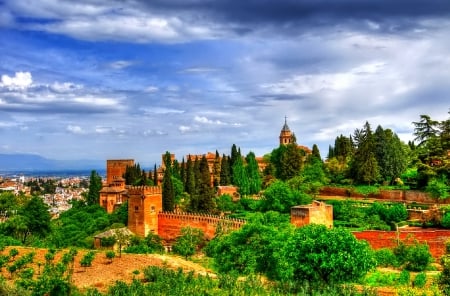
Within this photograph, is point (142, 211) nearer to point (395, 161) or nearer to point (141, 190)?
point (141, 190)

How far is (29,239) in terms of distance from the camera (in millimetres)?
38438

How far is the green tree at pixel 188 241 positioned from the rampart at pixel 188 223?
0.77m

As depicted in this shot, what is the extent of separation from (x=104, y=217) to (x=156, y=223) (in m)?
5.81

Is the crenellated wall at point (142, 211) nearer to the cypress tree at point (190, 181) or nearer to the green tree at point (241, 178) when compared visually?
the cypress tree at point (190, 181)

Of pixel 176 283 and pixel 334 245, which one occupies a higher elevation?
pixel 334 245

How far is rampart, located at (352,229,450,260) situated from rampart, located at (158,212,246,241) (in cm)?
949

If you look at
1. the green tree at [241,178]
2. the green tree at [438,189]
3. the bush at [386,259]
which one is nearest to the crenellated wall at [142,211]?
the green tree at [241,178]

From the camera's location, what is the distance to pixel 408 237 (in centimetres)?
3098

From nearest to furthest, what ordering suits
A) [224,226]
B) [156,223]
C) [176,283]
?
[176,283] → [224,226] → [156,223]

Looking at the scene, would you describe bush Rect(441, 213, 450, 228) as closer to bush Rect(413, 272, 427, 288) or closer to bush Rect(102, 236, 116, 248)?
bush Rect(413, 272, 427, 288)

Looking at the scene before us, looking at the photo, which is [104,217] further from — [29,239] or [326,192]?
[326,192]

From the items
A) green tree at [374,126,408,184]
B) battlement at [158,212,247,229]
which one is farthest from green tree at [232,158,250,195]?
green tree at [374,126,408,184]

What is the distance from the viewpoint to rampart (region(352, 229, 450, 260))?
99.2ft

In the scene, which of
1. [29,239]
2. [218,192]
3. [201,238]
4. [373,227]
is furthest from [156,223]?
[373,227]
